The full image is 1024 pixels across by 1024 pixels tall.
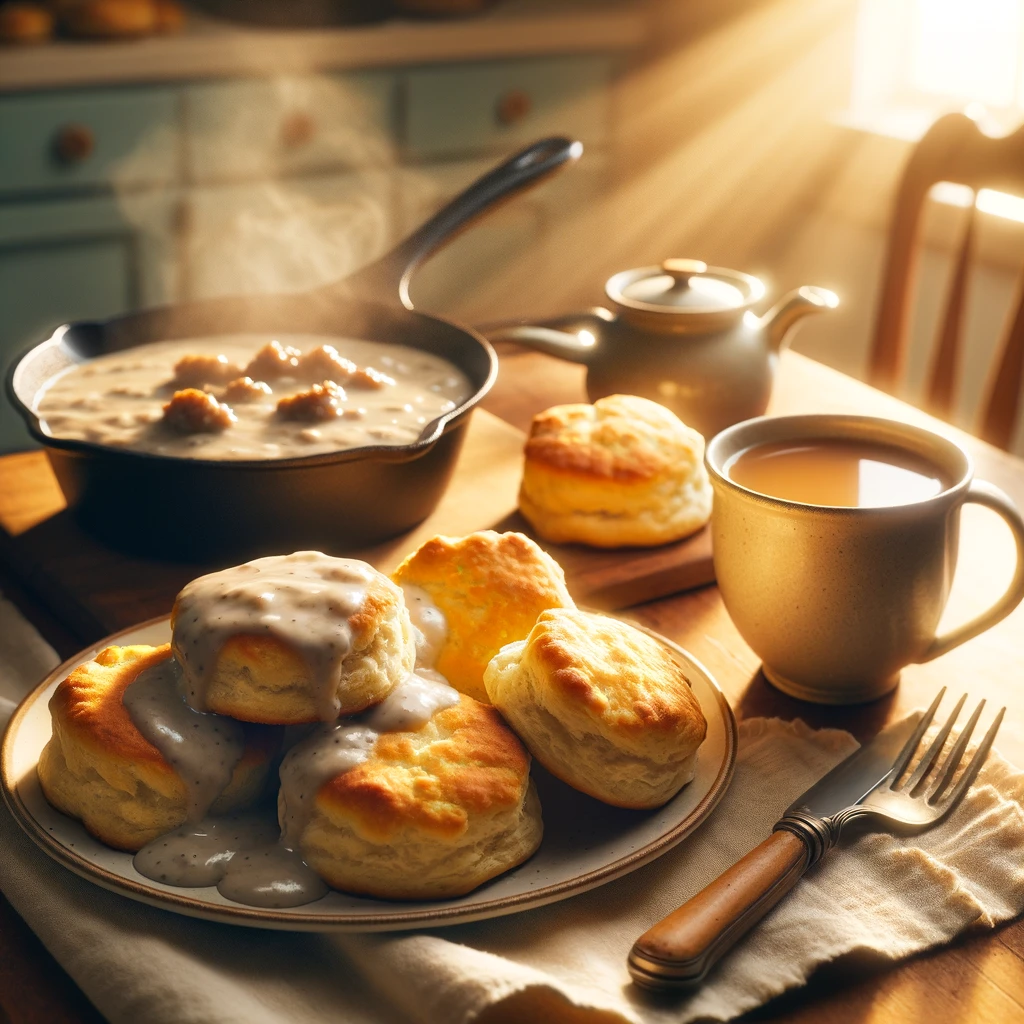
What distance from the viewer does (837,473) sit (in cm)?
111

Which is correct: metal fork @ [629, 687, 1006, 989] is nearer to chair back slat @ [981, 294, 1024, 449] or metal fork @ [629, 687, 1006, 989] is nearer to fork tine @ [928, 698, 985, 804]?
fork tine @ [928, 698, 985, 804]

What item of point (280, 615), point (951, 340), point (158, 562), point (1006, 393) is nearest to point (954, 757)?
point (280, 615)

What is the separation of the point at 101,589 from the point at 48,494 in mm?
286

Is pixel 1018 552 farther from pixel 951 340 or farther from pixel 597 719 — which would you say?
pixel 951 340

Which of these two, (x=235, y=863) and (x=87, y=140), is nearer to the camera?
(x=235, y=863)

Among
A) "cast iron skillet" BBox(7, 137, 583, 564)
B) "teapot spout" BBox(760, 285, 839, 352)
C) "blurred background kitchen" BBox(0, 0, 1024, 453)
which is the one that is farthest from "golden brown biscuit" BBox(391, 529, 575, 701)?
"blurred background kitchen" BBox(0, 0, 1024, 453)

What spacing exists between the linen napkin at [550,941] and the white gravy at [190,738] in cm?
9

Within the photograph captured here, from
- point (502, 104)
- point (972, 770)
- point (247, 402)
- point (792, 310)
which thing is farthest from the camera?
point (502, 104)

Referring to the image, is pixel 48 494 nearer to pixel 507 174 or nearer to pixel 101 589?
pixel 101 589

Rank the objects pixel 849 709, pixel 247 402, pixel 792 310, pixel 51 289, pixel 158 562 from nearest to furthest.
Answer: pixel 849 709 → pixel 158 562 → pixel 247 402 → pixel 792 310 → pixel 51 289

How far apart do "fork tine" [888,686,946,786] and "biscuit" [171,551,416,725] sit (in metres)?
0.38

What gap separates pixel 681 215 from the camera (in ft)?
12.8

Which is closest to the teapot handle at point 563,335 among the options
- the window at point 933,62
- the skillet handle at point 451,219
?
the skillet handle at point 451,219

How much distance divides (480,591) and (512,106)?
108 inches
